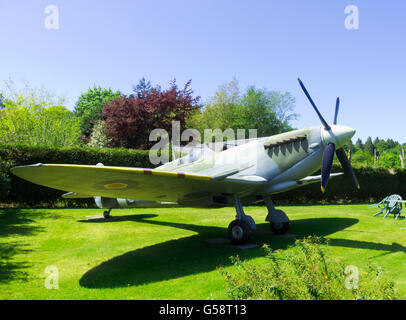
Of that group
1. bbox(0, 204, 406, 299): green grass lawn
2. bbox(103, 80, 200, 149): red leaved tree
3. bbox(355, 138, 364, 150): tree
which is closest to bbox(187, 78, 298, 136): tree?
bbox(103, 80, 200, 149): red leaved tree

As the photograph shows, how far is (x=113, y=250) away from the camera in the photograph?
23.7ft

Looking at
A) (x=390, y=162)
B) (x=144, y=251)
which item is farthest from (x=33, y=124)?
(x=390, y=162)

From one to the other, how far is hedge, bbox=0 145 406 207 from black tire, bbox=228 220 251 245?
9945 mm

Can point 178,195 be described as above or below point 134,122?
below

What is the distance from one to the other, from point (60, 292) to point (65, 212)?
30.1ft

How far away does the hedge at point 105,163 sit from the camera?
46.1 feet

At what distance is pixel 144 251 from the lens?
23.7 feet

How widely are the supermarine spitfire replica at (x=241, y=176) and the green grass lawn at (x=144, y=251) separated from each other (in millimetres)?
1226

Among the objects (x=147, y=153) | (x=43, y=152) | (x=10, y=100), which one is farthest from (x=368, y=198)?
(x=10, y=100)

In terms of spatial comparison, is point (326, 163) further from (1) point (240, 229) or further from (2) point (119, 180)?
(2) point (119, 180)

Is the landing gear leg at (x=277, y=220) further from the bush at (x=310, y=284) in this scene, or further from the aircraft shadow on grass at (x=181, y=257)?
the bush at (x=310, y=284)

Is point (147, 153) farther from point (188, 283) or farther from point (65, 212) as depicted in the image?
point (188, 283)

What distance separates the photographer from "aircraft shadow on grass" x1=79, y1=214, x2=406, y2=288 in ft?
17.4

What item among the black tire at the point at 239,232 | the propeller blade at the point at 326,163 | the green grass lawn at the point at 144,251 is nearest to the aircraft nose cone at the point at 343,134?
the propeller blade at the point at 326,163
